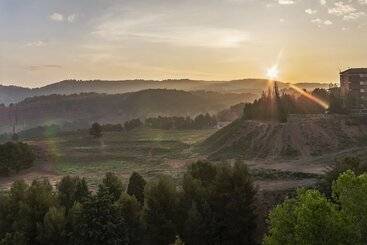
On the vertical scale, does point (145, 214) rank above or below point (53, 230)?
above

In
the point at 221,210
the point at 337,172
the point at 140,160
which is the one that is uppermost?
the point at 337,172

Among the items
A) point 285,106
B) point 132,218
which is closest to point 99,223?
point 132,218

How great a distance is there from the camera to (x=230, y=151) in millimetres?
118938

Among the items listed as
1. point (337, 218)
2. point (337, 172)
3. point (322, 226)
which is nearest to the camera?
point (322, 226)

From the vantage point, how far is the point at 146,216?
56.6 m

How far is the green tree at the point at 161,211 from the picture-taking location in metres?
55.6

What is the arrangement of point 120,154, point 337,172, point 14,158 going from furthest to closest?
point 120,154, point 14,158, point 337,172

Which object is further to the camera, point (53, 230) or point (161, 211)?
point (161, 211)

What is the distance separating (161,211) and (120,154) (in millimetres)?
83713

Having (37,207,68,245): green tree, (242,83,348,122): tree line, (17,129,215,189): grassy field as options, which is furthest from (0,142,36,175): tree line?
(37,207,68,245): green tree

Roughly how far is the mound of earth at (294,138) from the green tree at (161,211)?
54.8 m

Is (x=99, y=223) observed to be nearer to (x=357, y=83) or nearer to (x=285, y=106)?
(x=285, y=106)

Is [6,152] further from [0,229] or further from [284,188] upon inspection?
[284,188]

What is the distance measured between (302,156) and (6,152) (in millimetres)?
70576
